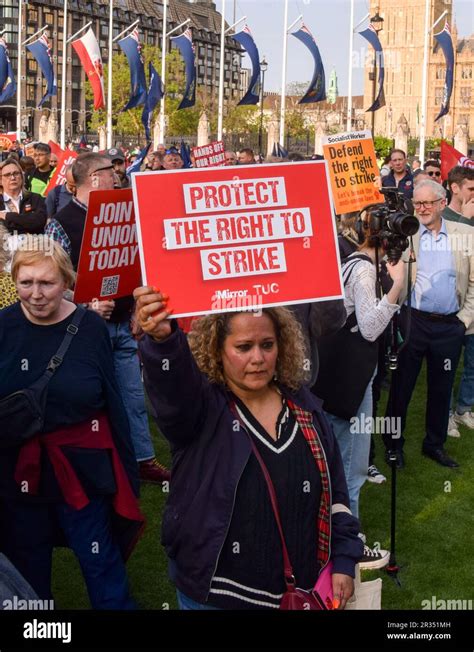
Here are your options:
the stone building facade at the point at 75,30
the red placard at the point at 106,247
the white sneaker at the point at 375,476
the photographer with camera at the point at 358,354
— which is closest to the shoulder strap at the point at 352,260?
the photographer with camera at the point at 358,354

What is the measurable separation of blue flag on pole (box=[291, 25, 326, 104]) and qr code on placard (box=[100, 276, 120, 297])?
25477mm

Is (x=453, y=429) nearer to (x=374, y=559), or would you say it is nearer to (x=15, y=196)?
(x=374, y=559)

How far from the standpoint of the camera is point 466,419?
8.24 m

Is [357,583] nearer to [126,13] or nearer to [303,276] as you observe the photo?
[303,276]

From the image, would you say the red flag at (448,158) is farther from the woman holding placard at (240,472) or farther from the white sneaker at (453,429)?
the woman holding placard at (240,472)

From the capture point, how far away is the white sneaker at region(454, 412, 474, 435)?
26.9ft

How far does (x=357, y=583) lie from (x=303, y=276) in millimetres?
1027

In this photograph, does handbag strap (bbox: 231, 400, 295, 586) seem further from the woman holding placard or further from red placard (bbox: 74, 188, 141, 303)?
red placard (bbox: 74, 188, 141, 303)

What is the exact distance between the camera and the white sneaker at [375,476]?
6.70 m

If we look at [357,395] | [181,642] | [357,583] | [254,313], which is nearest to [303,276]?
[254,313]

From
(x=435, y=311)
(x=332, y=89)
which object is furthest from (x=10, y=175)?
(x=332, y=89)

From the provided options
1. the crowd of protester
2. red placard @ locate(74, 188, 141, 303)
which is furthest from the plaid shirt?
red placard @ locate(74, 188, 141, 303)

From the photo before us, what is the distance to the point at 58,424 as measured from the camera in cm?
390

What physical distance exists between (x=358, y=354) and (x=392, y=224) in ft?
2.76
